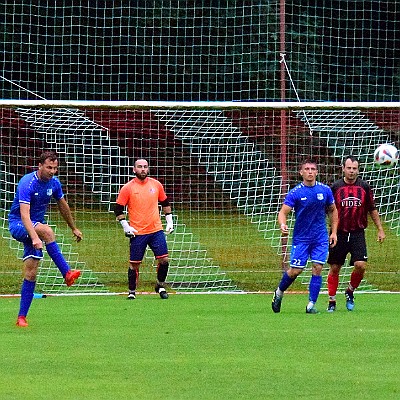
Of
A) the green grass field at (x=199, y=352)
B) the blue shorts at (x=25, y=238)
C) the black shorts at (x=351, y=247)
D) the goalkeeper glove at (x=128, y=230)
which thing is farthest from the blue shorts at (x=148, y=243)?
the blue shorts at (x=25, y=238)

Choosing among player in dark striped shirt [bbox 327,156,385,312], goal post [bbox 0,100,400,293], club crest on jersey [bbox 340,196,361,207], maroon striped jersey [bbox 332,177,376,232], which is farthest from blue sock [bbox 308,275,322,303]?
goal post [bbox 0,100,400,293]

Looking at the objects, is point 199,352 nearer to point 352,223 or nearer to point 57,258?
point 57,258

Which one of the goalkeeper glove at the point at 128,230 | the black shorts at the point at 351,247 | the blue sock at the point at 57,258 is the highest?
the blue sock at the point at 57,258

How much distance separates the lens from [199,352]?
9.92 m

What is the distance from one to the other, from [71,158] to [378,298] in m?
5.68

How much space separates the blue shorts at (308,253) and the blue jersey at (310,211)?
0.17ft

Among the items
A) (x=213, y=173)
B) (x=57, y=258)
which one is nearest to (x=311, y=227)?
(x=57, y=258)

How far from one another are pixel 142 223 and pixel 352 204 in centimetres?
339

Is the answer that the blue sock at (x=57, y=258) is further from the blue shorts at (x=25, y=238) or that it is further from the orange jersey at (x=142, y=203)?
the orange jersey at (x=142, y=203)

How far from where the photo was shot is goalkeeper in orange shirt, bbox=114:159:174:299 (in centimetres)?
1650

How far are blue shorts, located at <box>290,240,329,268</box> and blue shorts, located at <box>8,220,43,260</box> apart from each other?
124 inches

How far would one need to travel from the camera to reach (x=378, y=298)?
16.3 metres

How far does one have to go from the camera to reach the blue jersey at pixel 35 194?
484 inches

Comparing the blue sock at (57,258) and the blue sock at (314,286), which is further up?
the blue sock at (57,258)
